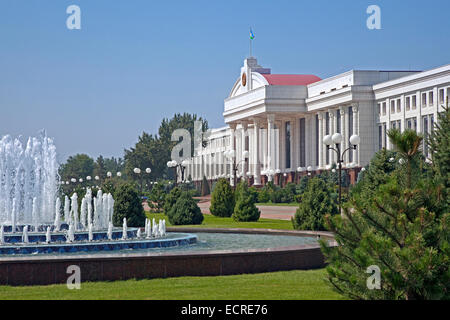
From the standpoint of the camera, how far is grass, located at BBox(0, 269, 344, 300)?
8789mm

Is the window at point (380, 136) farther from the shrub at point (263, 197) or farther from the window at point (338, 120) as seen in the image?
the shrub at point (263, 197)

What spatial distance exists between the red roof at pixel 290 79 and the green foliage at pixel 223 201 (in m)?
36.7

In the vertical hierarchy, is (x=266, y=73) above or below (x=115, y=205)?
above

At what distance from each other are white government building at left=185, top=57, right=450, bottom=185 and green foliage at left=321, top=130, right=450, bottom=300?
30.8m

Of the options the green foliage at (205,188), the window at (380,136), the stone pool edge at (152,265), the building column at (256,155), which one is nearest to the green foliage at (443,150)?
the stone pool edge at (152,265)

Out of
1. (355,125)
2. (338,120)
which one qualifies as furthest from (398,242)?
(338,120)

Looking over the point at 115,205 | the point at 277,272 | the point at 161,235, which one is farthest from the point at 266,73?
the point at 277,272

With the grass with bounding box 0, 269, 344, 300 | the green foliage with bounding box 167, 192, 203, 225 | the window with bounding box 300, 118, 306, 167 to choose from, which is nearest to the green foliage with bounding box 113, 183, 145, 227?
the green foliage with bounding box 167, 192, 203, 225

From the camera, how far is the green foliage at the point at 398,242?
7344mm

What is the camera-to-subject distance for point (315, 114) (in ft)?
205

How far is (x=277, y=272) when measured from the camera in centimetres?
1105

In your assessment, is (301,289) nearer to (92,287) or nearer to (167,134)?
(92,287)

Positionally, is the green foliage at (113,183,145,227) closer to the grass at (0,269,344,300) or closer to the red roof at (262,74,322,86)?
the grass at (0,269,344,300)
